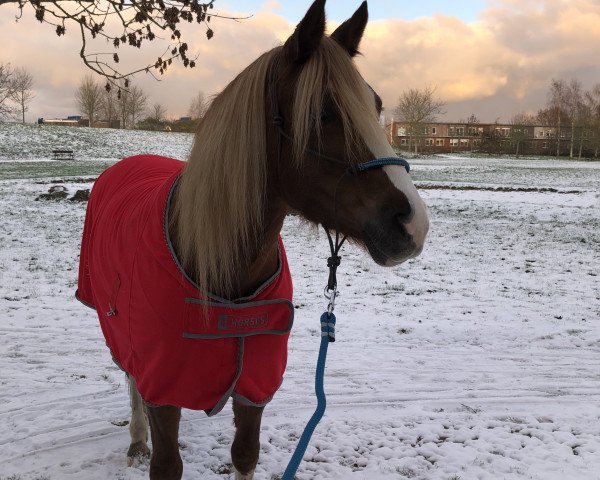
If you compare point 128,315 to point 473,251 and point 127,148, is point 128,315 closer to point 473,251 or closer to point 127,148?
point 473,251

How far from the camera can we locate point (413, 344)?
5.06 metres

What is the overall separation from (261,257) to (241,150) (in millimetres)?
495

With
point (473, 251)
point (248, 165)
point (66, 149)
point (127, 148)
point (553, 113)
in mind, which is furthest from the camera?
point (553, 113)

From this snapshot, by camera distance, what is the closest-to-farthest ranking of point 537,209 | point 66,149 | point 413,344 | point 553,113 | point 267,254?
point 267,254 < point 413,344 < point 537,209 < point 66,149 < point 553,113

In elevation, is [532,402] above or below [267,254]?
below

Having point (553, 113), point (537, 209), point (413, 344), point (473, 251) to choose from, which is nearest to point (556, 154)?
point (553, 113)

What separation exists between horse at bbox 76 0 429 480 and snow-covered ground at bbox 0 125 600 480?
3.10 ft

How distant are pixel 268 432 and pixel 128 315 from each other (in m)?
1.74

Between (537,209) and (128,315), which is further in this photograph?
(537,209)

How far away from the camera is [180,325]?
2.11m

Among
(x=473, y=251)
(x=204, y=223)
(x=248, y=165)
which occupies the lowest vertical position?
(x=473, y=251)

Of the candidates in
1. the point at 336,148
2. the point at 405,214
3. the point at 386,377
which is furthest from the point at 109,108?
the point at 405,214

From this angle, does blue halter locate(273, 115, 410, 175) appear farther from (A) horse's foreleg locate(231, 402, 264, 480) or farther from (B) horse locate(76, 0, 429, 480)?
(A) horse's foreleg locate(231, 402, 264, 480)

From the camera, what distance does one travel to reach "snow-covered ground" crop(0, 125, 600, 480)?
3242mm
